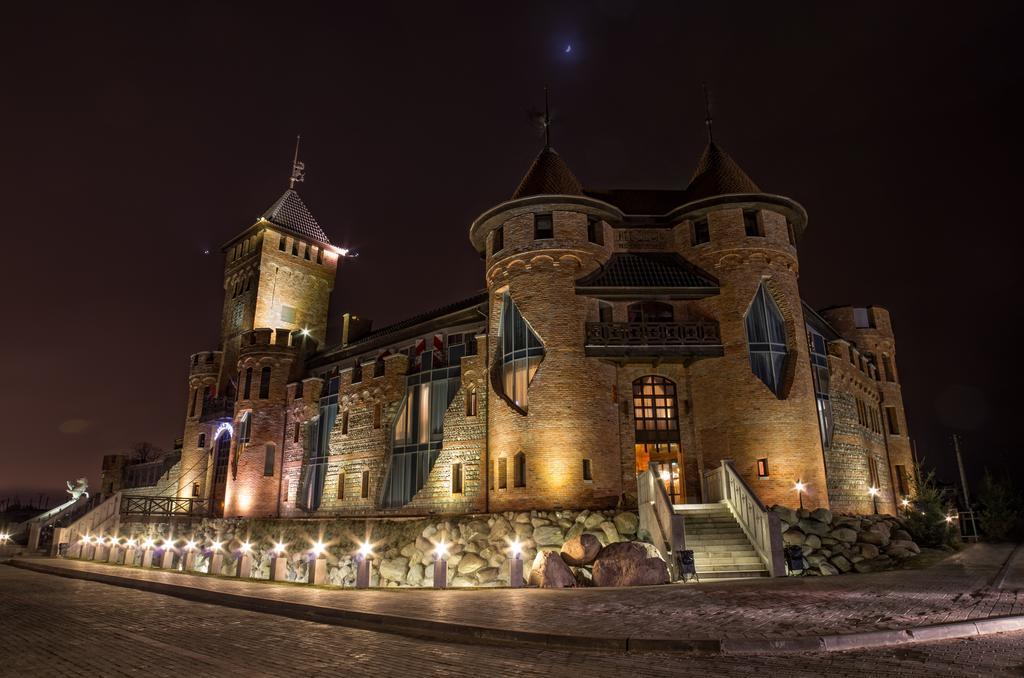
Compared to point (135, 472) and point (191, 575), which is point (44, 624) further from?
point (135, 472)

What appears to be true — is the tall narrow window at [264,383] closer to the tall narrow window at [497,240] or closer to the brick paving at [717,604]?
the tall narrow window at [497,240]

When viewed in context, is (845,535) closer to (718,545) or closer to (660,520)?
(718,545)

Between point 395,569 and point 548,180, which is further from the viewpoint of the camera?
point 548,180

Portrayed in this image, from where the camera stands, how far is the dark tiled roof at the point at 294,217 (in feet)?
163

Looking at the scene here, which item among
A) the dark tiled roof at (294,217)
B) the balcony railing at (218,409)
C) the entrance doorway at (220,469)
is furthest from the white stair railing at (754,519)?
the dark tiled roof at (294,217)

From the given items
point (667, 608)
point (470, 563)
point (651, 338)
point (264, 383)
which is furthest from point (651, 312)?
point (264, 383)

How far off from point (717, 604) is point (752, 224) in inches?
743

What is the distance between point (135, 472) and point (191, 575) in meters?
40.7

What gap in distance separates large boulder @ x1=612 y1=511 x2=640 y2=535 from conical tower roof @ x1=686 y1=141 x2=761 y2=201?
14.1 meters

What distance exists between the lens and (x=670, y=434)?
1010 inches

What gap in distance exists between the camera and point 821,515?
69.6ft

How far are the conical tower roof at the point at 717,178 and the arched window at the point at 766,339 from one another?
4661 millimetres

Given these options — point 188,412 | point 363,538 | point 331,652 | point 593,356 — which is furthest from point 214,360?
point 331,652

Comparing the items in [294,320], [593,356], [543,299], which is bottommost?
[593,356]
